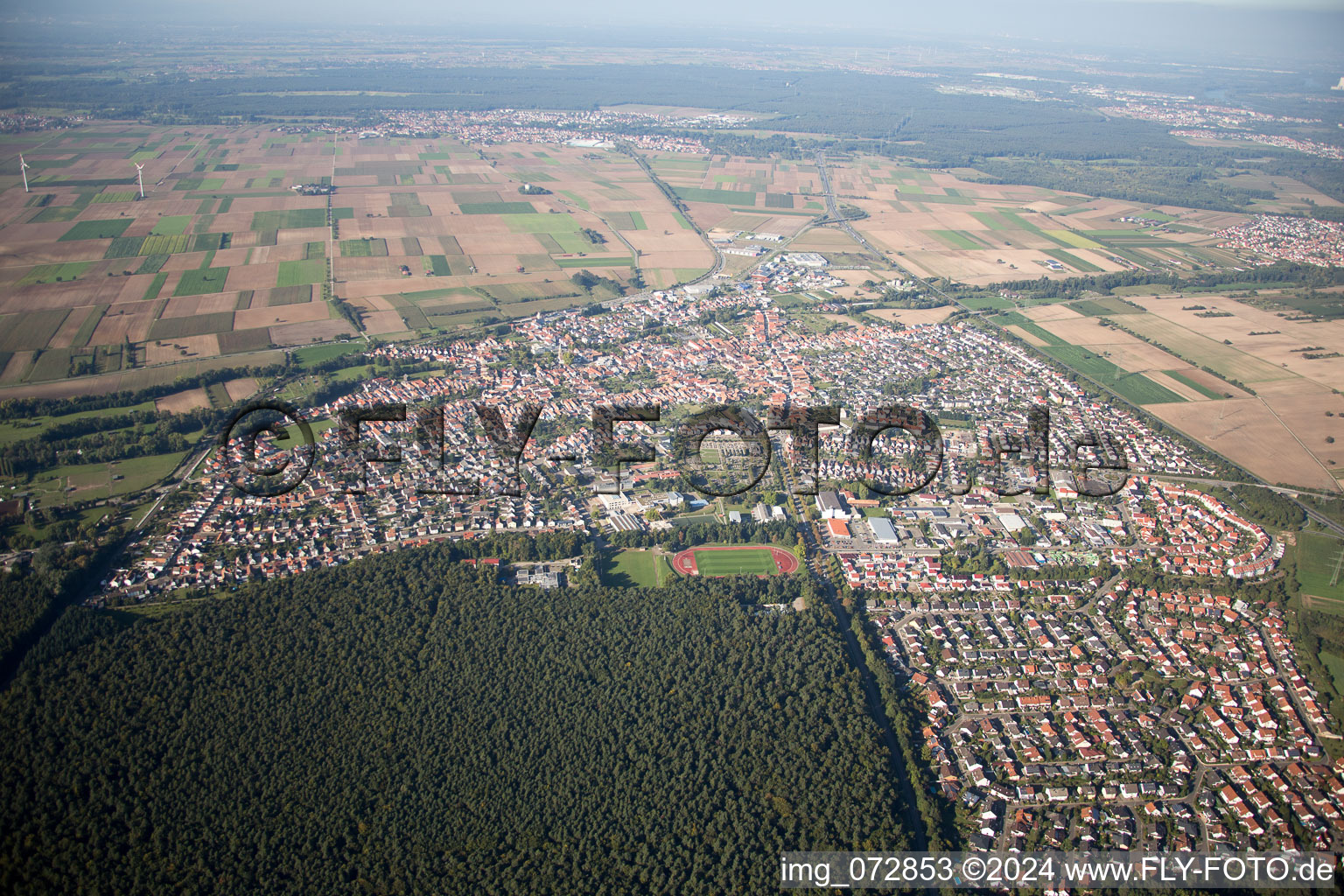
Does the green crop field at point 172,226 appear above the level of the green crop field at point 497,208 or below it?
below

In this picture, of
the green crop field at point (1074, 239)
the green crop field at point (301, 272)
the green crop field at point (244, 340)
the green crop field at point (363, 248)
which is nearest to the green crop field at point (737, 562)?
the green crop field at point (244, 340)

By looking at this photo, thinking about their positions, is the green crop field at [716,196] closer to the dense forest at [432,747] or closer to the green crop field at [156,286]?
the green crop field at [156,286]

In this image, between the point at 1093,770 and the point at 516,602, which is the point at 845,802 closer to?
Result: the point at 1093,770

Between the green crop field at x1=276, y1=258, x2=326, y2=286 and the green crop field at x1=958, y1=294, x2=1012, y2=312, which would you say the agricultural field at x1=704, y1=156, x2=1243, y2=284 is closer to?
the green crop field at x1=958, y1=294, x2=1012, y2=312

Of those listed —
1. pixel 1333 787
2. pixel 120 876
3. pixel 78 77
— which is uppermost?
pixel 78 77

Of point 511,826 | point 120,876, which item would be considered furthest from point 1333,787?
point 120,876

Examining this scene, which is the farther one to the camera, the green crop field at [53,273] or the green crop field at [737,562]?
the green crop field at [53,273]

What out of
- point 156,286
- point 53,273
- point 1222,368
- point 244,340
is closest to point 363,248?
point 156,286
